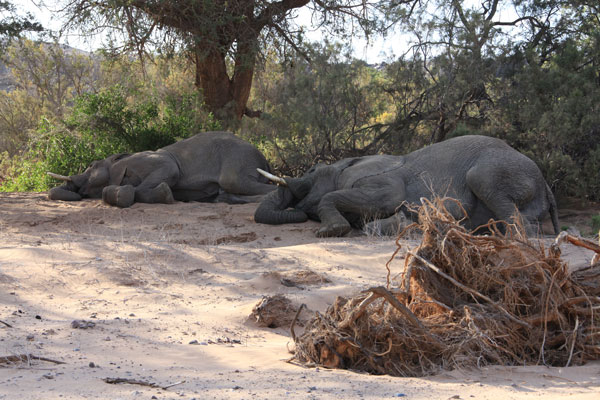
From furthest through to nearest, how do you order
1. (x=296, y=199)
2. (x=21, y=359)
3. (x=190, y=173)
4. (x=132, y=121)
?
(x=132, y=121) → (x=190, y=173) → (x=296, y=199) → (x=21, y=359)

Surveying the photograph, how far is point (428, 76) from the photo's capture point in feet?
38.4

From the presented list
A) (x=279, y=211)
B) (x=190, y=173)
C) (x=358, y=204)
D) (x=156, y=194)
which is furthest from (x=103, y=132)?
(x=358, y=204)

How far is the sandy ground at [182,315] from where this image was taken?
2.82 meters

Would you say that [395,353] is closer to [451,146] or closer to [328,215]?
[328,215]

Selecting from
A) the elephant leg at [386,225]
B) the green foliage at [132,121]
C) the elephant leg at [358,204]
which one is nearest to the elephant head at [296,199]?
the elephant leg at [358,204]

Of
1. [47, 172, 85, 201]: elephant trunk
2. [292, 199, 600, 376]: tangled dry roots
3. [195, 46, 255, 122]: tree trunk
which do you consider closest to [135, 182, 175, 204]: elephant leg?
[47, 172, 85, 201]: elephant trunk

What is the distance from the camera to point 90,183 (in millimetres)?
10570

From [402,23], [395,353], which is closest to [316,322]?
[395,353]

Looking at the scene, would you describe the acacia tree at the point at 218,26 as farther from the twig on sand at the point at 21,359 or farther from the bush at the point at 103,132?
the twig on sand at the point at 21,359

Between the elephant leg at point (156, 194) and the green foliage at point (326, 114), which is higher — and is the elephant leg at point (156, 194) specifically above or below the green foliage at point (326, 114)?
below

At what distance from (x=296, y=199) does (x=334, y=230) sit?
1.48m

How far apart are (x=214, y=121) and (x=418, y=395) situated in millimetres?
11113

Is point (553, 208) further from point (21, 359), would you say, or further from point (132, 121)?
point (132, 121)

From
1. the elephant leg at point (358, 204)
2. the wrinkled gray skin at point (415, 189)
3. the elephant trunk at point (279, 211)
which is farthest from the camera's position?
the elephant trunk at point (279, 211)
